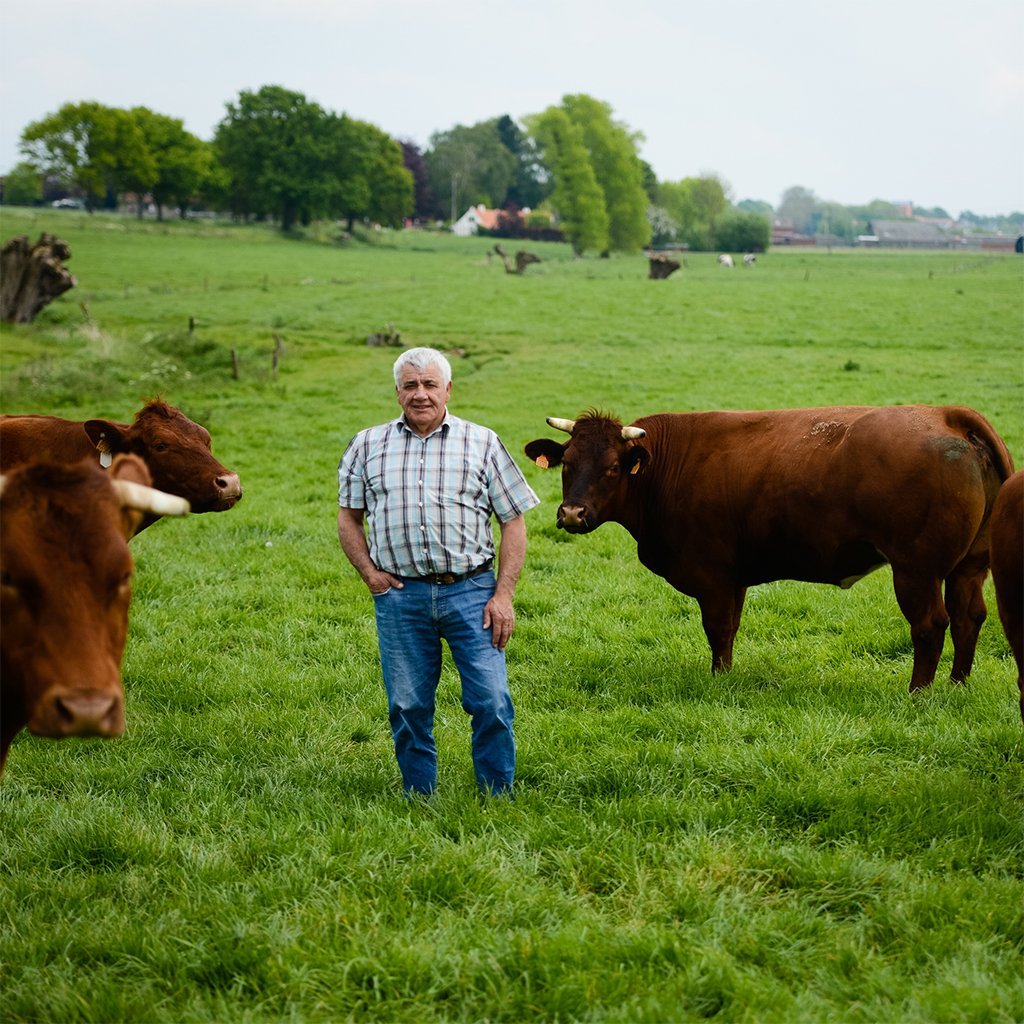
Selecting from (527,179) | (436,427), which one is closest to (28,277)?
(436,427)

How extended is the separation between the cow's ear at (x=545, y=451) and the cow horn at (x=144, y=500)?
142 inches

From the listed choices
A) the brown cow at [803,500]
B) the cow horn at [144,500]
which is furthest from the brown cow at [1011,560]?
the cow horn at [144,500]

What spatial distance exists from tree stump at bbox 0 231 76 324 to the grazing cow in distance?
70.6 feet

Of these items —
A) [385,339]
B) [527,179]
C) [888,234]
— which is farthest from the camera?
[527,179]

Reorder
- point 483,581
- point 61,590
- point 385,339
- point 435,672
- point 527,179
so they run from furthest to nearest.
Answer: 1. point 527,179
2. point 385,339
3. point 435,672
4. point 483,581
5. point 61,590

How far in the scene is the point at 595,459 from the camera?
7.29m

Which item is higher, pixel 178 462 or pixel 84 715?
pixel 178 462

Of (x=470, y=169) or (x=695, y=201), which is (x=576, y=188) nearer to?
(x=695, y=201)

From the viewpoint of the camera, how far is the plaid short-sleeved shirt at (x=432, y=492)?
202 inches

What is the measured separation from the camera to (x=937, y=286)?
132 feet

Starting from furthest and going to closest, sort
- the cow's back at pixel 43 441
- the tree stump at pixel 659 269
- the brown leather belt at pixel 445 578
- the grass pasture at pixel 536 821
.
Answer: the tree stump at pixel 659 269 → the cow's back at pixel 43 441 → the brown leather belt at pixel 445 578 → the grass pasture at pixel 536 821

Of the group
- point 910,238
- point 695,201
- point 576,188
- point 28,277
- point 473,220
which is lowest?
point 28,277

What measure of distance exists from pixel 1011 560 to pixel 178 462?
5.31m

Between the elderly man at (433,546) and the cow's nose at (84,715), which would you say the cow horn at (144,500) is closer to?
the cow's nose at (84,715)
